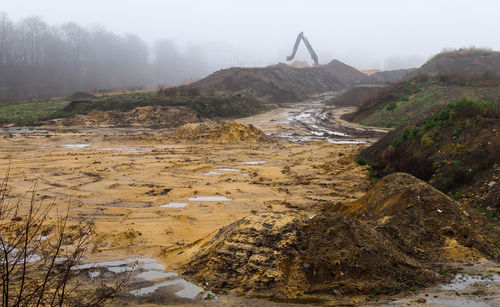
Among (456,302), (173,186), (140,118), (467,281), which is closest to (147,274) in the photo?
(456,302)

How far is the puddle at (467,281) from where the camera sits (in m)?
4.89

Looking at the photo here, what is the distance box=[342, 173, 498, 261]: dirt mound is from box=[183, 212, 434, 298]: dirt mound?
31.2 inches

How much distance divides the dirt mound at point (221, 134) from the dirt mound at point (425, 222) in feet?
45.5

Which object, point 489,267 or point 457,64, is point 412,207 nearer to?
point 489,267

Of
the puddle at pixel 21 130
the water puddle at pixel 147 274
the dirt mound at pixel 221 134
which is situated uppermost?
the puddle at pixel 21 130

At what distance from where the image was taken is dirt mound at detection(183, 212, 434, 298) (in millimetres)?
4816

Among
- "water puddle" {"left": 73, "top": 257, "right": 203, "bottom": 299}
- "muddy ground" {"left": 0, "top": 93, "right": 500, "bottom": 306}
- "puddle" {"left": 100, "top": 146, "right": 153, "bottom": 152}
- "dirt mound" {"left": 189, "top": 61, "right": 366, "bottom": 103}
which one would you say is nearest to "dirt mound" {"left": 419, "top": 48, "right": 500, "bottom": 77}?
"dirt mound" {"left": 189, "top": 61, "right": 366, "bottom": 103}

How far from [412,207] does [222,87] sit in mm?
50609

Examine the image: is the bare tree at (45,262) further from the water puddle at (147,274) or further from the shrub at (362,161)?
the shrub at (362,161)

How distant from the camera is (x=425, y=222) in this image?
6.48 m

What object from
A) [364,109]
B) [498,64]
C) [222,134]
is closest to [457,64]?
[498,64]

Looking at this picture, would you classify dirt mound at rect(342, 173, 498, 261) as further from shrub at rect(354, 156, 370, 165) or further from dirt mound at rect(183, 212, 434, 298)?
shrub at rect(354, 156, 370, 165)


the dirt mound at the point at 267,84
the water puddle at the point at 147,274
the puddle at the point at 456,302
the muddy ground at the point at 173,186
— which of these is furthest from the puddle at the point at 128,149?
the dirt mound at the point at 267,84

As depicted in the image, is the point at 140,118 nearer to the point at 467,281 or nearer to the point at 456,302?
the point at 467,281
